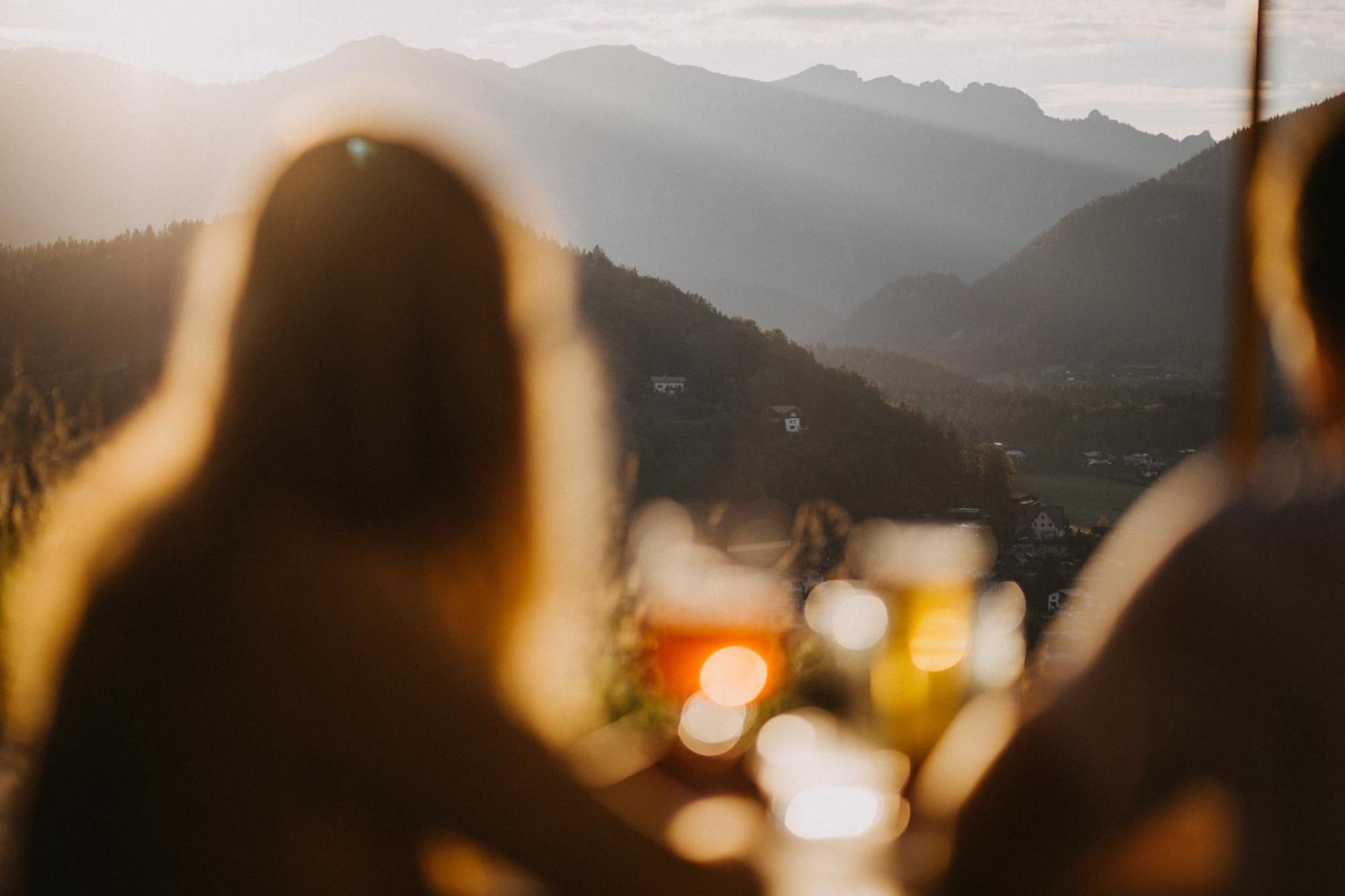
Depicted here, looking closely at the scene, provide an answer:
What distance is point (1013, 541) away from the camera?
46.7 feet

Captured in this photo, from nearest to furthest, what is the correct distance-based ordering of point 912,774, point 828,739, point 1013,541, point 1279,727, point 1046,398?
point 1279,727 → point 912,774 → point 828,739 → point 1013,541 → point 1046,398

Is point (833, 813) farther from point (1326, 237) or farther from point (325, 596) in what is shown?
point (1326, 237)

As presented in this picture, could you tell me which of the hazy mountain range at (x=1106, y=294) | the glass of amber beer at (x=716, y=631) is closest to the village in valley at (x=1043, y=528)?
the glass of amber beer at (x=716, y=631)

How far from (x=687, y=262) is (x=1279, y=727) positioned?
174 metres

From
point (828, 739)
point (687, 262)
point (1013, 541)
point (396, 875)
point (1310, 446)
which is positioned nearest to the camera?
point (1310, 446)

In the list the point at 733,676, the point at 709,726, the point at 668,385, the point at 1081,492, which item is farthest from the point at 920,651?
the point at 668,385

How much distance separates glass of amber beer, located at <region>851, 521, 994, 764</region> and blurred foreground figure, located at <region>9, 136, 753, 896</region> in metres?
0.43

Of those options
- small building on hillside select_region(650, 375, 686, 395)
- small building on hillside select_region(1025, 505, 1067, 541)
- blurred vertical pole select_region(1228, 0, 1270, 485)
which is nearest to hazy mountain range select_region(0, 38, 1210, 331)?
blurred vertical pole select_region(1228, 0, 1270, 485)

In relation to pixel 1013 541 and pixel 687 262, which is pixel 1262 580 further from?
pixel 687 262

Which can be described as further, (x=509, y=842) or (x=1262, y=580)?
(x=509, y=842)

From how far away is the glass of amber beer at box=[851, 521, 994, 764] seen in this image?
1.79 m

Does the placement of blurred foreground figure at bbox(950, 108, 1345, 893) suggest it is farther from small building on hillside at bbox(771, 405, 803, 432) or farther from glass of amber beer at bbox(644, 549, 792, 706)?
small building on hillside at bbox(771, 405, 803, 432)

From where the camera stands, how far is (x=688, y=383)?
3912 cm

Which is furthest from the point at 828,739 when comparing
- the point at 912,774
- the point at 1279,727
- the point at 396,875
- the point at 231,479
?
the point at 1279,727
